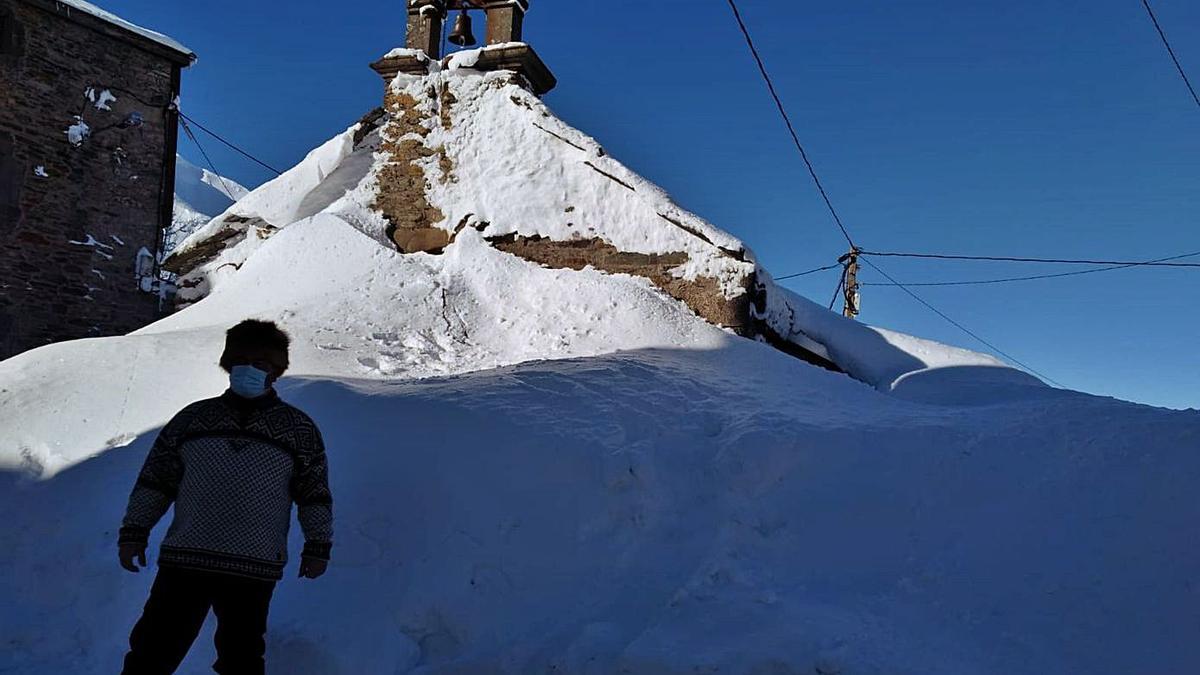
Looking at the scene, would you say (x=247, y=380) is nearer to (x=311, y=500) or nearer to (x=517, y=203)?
(x=311, y=500)

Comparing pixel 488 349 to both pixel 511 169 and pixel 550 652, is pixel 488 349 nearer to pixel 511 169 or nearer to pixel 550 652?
pixel 511 169

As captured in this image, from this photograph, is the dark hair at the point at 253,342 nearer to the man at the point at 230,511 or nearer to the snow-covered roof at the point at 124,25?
the man at the point at 230,511

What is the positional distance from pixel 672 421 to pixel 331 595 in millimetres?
2117

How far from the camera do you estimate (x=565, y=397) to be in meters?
4.57

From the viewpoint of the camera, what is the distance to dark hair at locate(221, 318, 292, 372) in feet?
8.02


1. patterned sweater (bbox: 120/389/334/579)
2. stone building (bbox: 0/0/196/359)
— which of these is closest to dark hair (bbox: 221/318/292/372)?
patterned sweater (bbox: 120/389/334/579)

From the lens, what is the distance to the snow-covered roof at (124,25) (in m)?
11.3

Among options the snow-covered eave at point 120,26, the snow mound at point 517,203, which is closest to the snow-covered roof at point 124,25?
the snow-covered eave at point 120,26

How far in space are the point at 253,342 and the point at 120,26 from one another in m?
12.3

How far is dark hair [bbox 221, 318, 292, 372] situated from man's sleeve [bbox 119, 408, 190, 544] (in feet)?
0.74

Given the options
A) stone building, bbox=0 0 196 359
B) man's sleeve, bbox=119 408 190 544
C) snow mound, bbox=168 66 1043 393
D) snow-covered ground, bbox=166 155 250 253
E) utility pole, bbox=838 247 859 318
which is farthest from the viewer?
snow-covered ground, bbox=166 155 250 253

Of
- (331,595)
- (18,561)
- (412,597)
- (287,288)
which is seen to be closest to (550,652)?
(412,597)

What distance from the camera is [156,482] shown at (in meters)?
2.42

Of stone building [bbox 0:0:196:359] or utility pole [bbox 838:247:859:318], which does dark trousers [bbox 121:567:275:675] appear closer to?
stone building [bbox 0:0:196:359]
